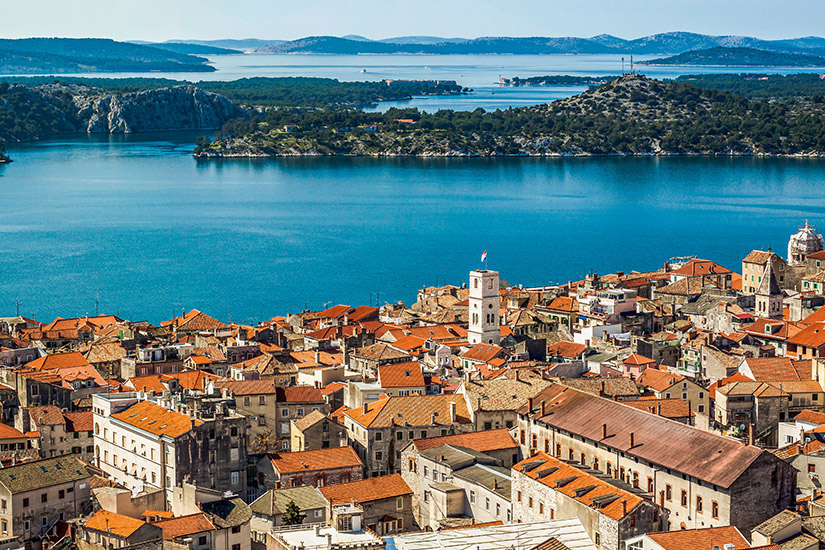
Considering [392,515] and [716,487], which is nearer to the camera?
[716,487]

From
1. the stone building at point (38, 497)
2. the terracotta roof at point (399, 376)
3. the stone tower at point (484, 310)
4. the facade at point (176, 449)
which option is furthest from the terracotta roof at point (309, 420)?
the stone tower at point (484, 310)

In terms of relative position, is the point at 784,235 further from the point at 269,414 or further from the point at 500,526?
the point at 500,526

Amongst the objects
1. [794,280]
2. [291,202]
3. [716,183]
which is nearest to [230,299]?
[794,280]

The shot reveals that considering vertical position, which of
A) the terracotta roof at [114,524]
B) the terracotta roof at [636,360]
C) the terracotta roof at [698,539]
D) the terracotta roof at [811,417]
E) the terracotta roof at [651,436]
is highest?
the terracotta roof at [651,436]

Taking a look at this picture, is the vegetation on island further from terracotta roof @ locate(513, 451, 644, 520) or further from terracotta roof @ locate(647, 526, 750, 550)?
terracotta roof @ locate(647, 526, 750, 550)

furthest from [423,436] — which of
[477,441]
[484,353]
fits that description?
[484,353]

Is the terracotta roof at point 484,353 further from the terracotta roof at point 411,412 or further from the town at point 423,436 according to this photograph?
the terracotta roof at point 411,412

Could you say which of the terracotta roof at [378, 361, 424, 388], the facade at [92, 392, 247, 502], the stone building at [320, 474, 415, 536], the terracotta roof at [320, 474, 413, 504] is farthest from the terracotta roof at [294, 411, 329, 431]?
the stone building at [320, 474, 415, 536]
